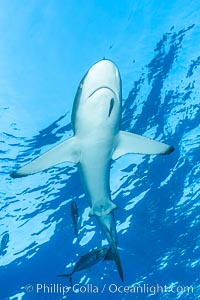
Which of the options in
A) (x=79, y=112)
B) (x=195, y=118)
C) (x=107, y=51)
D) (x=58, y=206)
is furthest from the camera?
(x=58, y=206)

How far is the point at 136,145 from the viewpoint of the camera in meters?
6.32

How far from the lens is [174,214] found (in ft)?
56.6

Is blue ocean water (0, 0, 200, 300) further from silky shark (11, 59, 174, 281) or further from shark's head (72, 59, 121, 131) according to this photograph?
shark's head (72, 59, 121, 131)

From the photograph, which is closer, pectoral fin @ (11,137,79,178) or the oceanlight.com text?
pectoral fin @ (11,137,79,178)

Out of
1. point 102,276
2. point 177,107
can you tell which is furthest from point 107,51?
point 102,276

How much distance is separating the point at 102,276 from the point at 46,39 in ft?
50.8

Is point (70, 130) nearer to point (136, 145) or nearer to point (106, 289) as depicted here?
point (136, 145)

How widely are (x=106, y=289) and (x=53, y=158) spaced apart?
17.3 meters

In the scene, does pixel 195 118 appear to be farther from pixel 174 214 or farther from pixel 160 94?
pixel 174 214

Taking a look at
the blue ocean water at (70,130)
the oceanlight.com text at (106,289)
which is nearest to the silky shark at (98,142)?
the blue ocean water at (70,130)

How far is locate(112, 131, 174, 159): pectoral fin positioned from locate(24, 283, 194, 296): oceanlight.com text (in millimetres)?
15459

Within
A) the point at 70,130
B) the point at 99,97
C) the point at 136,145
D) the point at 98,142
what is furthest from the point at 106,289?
the point at 99,97

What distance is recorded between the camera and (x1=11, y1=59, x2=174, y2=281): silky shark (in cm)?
462

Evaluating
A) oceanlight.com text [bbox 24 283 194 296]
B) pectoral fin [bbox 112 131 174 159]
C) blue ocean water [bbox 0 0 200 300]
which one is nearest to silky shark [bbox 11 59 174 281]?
pectoral fin [bbox 112 131 174 159]
